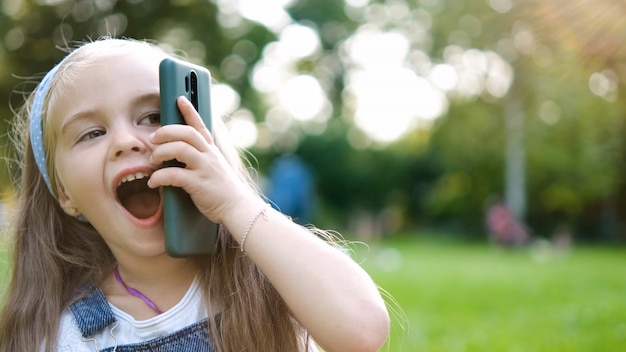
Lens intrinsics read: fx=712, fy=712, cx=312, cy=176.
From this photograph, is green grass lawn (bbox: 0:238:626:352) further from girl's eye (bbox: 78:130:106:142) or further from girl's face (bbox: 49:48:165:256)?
girl's eye (bbox: 78:130:106:142)

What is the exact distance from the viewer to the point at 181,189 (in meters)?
1.45

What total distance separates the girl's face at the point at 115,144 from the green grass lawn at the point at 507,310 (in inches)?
24.9

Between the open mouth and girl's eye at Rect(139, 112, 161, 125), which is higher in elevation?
girl's eye at Rect(139, 112, 161, 125)

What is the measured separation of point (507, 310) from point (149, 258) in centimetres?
434

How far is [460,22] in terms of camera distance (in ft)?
65.9

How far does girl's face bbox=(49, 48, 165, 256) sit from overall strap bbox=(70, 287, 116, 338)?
0.14m

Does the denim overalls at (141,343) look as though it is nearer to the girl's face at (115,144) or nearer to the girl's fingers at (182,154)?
the girl's face at (115,144)

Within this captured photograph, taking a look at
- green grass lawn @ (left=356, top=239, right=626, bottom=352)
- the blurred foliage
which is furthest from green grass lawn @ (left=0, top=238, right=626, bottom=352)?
the blurred foliage

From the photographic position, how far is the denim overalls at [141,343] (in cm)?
154

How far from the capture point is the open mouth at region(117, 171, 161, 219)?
160cm

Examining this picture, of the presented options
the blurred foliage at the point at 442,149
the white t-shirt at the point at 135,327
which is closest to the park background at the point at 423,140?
the blurred foliage at the point at 442,149

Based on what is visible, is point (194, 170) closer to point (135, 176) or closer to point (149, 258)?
point (135, 176)

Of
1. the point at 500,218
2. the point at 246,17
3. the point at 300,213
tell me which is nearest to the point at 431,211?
the point at 500,218

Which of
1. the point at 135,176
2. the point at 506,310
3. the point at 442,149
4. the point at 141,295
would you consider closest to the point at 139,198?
the point at 135,176
